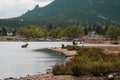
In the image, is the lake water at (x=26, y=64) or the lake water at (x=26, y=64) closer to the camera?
the lake water at (x=26, y=64)

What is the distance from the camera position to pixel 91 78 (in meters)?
37.6

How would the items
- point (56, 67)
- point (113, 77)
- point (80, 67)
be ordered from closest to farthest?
point (113, 77) → point (80, 67) → point (56, 67)

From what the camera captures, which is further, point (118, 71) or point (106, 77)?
point (118, 71)

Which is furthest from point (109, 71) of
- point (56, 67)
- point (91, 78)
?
point (56, 67)

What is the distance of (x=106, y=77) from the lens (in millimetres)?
→ 37531

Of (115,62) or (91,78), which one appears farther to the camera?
(115,62)

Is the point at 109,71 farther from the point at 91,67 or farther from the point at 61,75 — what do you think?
the point at 61,75

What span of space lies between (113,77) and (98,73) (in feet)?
11.8

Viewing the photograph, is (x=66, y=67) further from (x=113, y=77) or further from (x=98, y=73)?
(x=113, y=77)

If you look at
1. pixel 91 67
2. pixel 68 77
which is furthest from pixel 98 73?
pixel 68 77

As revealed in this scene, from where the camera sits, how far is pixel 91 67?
133ft

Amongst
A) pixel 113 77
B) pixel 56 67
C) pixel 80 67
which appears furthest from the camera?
pixel 56 67

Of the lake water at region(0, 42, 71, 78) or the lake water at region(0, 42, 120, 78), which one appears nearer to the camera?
the lake water at region(0, 42, 120, 78)

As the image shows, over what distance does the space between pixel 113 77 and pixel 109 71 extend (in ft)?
12.0
